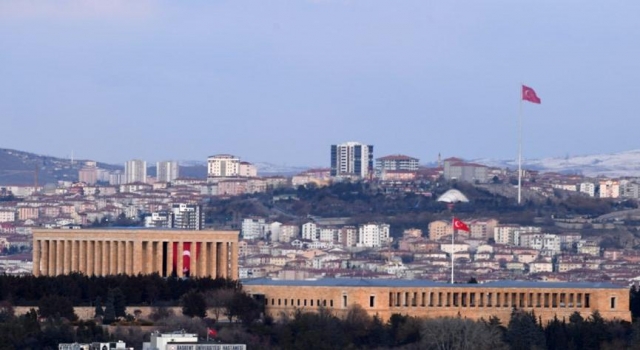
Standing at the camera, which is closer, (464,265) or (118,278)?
(118,278)

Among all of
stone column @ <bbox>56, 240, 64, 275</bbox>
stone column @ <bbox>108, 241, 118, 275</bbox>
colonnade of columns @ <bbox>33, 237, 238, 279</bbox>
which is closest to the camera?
colonnade of columns @ <bbox>33, 237, 238, 279</bbox>

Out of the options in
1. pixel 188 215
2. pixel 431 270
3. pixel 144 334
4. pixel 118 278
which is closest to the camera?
pixel 144 334

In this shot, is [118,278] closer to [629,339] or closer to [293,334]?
[293,334]

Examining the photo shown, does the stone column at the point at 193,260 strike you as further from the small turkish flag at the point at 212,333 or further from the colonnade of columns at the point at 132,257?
the small turkish flag at the point at 212,333

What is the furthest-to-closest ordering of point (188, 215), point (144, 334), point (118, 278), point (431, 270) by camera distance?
point (188, 215), point (431, 270), point (118, 278), point (144, 334)

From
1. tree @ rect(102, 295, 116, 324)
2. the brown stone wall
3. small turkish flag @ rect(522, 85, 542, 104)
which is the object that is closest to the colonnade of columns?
the brown stone wall

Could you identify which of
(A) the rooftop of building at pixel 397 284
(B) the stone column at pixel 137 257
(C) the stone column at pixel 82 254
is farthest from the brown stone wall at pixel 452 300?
(C) the stone column at pixel 82 254

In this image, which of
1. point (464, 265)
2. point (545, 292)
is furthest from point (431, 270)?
point (545, 292)

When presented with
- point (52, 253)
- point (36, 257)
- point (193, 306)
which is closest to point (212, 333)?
point (193, 306)

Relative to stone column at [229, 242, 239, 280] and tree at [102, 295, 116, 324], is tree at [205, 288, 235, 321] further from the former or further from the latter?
stone column at [229, 242, 239, 280]
